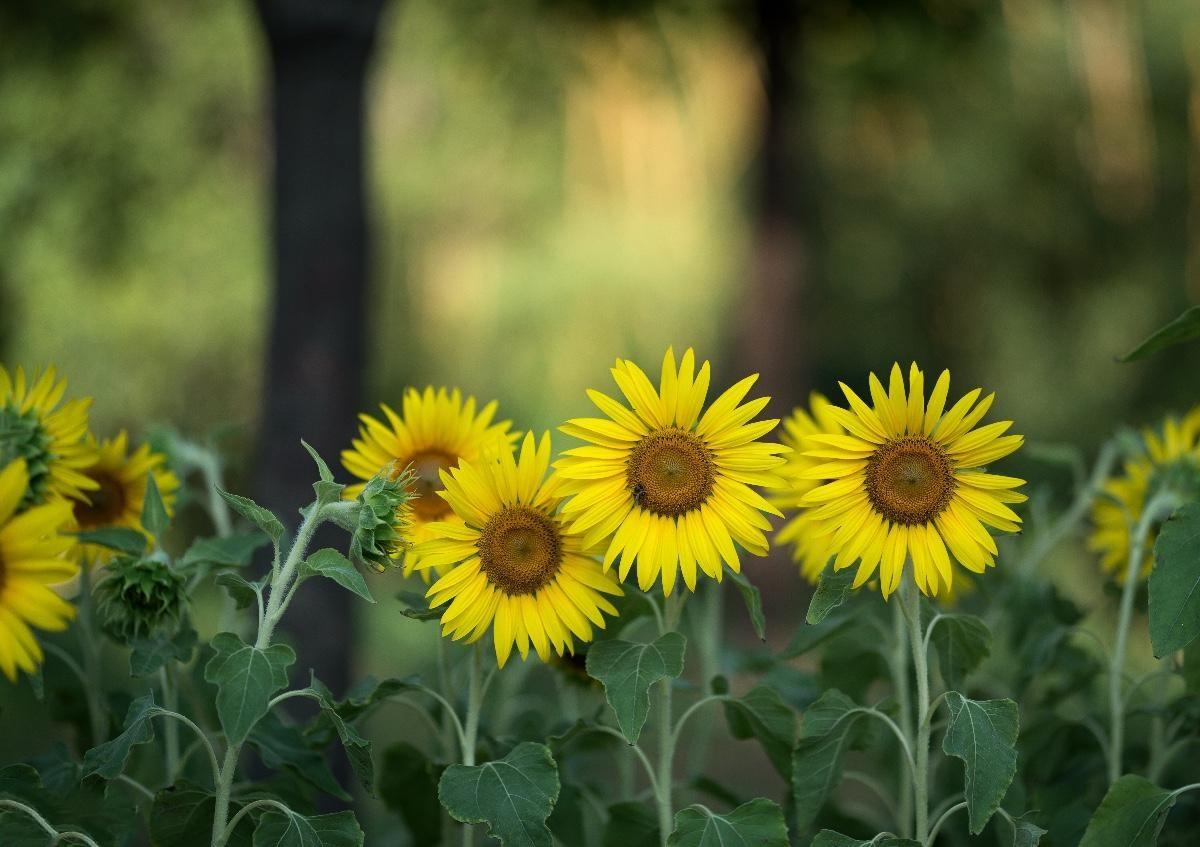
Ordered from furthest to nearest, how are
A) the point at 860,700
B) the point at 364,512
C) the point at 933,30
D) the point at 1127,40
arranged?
the point at 1127,40 < the point at 933,30 < the point at 860,700 < the point at 364,512

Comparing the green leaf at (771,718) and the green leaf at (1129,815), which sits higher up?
the green leaf at (771,718)

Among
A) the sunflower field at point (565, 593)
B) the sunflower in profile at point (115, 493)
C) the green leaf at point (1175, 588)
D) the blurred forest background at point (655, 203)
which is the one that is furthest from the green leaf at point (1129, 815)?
the blurred forest background at point (655, 203)

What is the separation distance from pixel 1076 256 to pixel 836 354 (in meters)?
1.57

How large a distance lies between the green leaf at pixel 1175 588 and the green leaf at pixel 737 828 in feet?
1.05

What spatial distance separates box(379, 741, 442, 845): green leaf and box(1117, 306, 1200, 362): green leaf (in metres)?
0.72

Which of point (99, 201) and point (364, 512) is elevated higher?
point (99, 201)

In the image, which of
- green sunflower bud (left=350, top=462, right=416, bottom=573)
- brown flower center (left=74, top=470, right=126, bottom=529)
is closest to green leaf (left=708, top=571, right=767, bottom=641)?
green sunflower bud (left=350, top=462, right=416, bottom=573)

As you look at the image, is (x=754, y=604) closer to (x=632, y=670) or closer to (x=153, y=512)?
(x=632, y=670)

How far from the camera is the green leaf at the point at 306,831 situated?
104 cm

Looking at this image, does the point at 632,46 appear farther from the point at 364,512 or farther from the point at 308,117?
the point at 364,512

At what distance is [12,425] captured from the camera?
3.81ft

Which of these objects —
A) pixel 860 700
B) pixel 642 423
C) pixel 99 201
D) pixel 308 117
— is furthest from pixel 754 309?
pixel 642 423

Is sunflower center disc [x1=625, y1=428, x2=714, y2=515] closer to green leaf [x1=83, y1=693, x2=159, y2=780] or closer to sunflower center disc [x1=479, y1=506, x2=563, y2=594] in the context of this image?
sunflower center disc [x1=479, y1=506, x2=563, y2=594]

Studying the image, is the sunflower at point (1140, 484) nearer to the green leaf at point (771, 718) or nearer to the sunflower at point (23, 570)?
the green leaf at point (771, 718)
